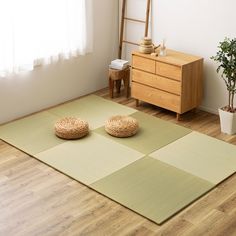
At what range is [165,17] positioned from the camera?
519 cm

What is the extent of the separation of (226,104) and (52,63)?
1.88 metres

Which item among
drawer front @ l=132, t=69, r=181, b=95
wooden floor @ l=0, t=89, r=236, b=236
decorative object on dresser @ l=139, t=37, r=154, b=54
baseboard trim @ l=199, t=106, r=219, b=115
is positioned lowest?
wooden floor @ l=0, t=89, r=236, b=236

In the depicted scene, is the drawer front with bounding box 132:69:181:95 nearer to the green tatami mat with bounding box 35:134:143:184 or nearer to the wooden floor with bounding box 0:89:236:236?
the green tatami mat with bounding box 35:134:143:184

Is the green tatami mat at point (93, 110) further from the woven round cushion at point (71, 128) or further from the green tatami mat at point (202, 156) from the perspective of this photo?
the green tatami mat at point (202, 156)

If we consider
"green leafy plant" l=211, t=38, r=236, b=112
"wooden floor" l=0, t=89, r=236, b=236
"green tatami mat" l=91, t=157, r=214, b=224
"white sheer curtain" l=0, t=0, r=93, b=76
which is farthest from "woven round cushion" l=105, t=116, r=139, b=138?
"white sheer curtain" l=0, t=0, r=93, b=76

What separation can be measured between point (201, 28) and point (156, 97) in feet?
2.75

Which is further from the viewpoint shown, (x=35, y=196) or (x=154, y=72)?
(x=154, y=72)

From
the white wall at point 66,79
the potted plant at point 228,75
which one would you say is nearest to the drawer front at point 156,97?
the potted plant at point 228,75

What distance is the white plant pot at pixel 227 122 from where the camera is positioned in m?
4.57

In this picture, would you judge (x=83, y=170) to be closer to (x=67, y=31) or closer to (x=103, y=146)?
(x=103, y=146)

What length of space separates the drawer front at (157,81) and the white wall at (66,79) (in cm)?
70

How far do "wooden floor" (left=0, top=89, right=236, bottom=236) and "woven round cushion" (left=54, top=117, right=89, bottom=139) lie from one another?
0.45m

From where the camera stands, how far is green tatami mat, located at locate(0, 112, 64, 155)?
173 inches

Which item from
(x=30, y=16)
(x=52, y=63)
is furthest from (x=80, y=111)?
(x=30, y=16)
